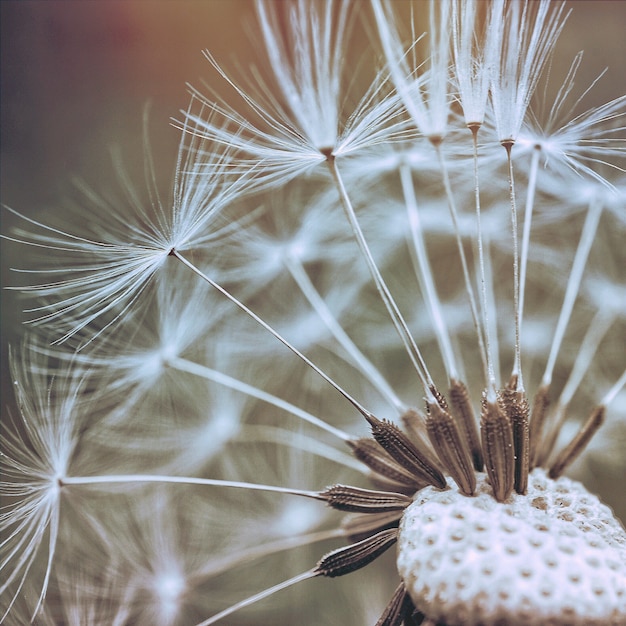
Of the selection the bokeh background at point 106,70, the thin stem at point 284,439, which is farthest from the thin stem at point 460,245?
the bokeh background at point 106,70

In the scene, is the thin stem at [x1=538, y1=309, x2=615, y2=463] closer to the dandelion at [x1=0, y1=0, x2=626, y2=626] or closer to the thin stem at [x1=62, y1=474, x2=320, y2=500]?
the dandelion at [x1=0, y1=0, x2=626, y2=626]

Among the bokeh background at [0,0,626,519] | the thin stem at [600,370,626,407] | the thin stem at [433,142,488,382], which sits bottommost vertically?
the thin stem at [600,370,626,407]

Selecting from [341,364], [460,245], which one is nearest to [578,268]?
[460,245]

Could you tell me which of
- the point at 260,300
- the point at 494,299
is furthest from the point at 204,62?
the point at 494,299

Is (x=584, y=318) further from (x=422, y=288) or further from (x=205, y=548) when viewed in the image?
(x=205, y=548)

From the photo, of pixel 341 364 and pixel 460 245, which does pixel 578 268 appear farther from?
pixel 341 364

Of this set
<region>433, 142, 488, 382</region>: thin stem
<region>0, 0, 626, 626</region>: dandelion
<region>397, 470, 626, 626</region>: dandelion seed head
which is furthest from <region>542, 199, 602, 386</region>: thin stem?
<region>397, 470, 626, 626</region>: dandelion seed head

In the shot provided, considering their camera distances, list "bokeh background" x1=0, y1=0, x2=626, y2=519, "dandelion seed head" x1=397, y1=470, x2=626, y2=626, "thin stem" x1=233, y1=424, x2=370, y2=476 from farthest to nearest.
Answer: "bokeh background" x1=0, y1=0, x2=626, y2=519, "thin stem" x1=233, y1=424, x2=370, y2=476, "dandelion seed head" x1=397, y1=470, x2=626, y2=626
